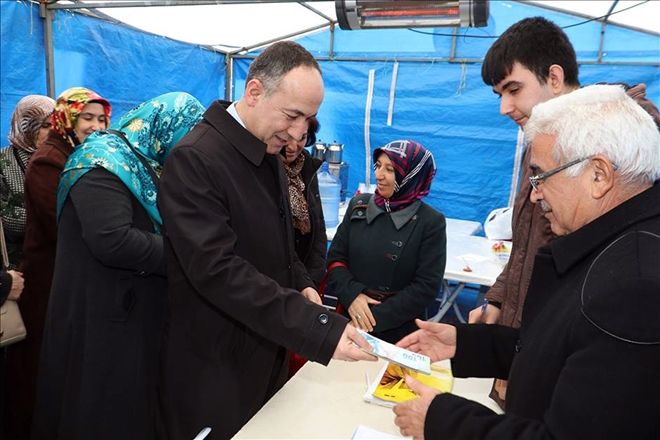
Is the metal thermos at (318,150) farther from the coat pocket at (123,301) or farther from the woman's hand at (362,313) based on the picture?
the coat pocket at (123,301)

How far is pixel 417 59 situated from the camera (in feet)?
19.9

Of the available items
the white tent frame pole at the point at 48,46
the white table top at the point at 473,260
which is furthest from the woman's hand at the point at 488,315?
the white tent frame pole at the point at 48,46

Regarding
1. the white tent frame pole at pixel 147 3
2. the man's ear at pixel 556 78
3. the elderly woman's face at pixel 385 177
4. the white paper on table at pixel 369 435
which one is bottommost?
the white paper on table at pixel 369 435

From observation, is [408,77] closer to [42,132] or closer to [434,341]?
[42,132]

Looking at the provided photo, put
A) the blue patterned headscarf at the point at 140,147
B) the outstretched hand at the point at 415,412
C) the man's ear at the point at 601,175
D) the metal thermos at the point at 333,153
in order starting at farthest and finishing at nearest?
1. the metal thermos at the point at 333,153
2. the blue patterned headscarf at the point at 140,147
3. the outstretched hand at the point at 415,412
4. the man's ear at the point at 601,175

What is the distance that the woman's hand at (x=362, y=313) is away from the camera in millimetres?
2510

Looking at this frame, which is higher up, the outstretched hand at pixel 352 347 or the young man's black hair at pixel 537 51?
the young man's black hair at pixel 537 51

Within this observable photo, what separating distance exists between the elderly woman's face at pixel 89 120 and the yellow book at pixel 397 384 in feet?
7.12

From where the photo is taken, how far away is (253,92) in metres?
1.67

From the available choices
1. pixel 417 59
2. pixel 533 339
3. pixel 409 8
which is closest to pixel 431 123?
pixel 417 59

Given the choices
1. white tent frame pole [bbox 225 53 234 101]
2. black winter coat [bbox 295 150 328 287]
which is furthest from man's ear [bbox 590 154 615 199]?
white tent frame pole [bbox 225 53 234 101]

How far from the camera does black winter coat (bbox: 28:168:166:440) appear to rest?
1939mm

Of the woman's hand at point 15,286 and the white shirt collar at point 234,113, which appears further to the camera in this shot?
the woman's hand at point 15,286

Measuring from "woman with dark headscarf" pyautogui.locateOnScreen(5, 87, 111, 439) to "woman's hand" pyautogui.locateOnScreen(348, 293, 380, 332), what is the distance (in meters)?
1.65
